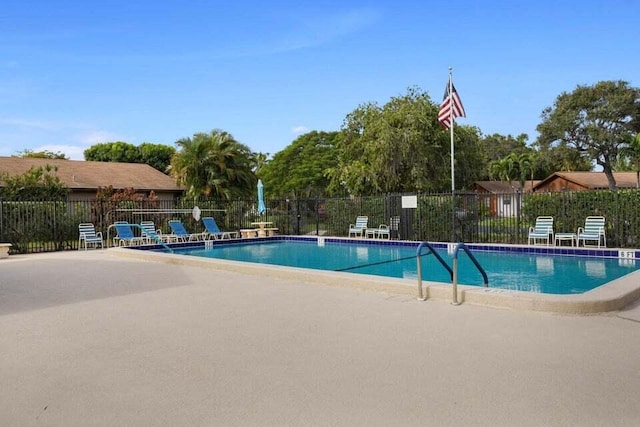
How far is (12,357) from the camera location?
4.57 metres

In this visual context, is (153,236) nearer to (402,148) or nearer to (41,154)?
(402,148)

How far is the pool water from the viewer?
9383mm

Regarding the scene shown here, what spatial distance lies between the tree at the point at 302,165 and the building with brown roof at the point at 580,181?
1873cm

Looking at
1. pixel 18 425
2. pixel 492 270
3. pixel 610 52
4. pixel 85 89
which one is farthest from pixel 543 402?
pixel 85 89

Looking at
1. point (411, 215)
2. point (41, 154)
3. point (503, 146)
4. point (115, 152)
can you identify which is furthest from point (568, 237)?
point (503, 146)

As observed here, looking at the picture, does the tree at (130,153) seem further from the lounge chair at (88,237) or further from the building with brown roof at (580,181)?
the building with brown roof at (580,181)

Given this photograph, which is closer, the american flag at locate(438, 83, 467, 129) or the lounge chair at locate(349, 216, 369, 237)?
the american flag at locate(438, 83, 467, 129)

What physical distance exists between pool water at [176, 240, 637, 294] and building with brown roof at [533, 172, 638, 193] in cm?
3297

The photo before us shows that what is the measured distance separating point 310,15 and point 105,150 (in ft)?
144

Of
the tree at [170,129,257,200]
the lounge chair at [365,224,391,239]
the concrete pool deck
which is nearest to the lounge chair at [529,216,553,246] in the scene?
the lounge chair at [365,224,391,239]

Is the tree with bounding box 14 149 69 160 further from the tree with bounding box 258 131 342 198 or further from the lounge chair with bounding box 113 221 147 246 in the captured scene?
the lounge chair with bounding box 113 221 147 246

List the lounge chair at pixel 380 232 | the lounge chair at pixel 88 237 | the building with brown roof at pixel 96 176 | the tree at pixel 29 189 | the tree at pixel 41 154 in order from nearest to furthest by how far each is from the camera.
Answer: the lounge chair at pixel 88 237 → the lounge chair at pixel 380 232 → the tree at pixel 29 189 → the building with brown roof at pixel 96 176 → the tree at pixel 41 154

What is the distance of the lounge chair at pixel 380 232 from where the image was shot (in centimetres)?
1840

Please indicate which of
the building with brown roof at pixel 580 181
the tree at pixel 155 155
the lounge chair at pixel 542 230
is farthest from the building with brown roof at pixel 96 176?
the building with brown roof at pixel 580 181
